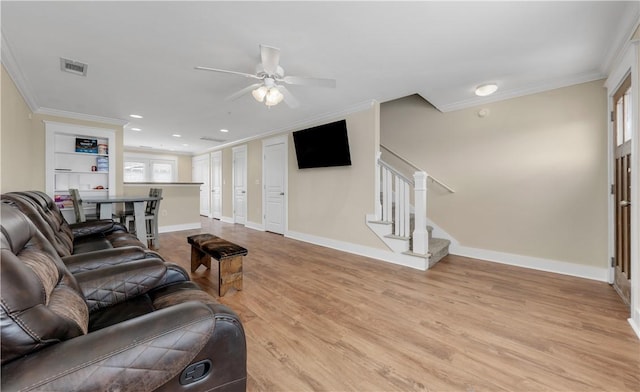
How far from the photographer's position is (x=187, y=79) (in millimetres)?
2811

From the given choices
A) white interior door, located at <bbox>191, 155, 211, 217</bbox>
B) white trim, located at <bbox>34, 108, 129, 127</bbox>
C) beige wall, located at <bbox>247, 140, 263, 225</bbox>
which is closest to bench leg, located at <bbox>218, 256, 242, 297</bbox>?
beige wall, located at <bbox>247, 140, 263, 225</bbox>

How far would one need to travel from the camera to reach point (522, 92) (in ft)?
10.2

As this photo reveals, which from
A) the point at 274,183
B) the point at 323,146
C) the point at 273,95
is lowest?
the point at 274,183

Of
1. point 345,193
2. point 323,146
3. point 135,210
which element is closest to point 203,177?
point 135,210

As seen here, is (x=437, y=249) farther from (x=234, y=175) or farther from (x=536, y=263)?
(x=234, y=175)

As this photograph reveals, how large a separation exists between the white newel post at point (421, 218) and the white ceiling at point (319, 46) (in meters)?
1.15

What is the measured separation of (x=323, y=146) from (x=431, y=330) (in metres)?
3.04

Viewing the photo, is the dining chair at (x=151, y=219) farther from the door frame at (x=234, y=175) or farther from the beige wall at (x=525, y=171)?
the beige wall at (x=525, y=171)

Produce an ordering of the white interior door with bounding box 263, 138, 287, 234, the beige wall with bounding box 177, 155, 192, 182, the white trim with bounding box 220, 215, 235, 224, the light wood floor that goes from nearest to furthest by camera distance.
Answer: the light wood floor → the white interior door with bounding box 263, 138, 287, 234 → the white trim with bounding box 220, 215, 235, 224 → the beige wall with bounding box 177, 155, 192, 182

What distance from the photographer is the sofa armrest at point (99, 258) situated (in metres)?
1.44

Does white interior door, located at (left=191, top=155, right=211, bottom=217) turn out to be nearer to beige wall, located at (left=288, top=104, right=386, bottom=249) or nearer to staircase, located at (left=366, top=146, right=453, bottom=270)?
beige wall, located at (left=288, top=104, right=386, bottom=249)

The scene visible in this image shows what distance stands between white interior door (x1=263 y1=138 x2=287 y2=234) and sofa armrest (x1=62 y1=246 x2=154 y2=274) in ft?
11.5

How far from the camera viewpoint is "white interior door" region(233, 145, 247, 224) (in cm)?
623

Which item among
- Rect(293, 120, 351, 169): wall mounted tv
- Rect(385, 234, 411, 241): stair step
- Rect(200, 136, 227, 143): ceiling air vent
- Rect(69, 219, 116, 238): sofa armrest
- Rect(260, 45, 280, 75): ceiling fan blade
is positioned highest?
Rect(200, 136, 227, 143): ceiling air vent
